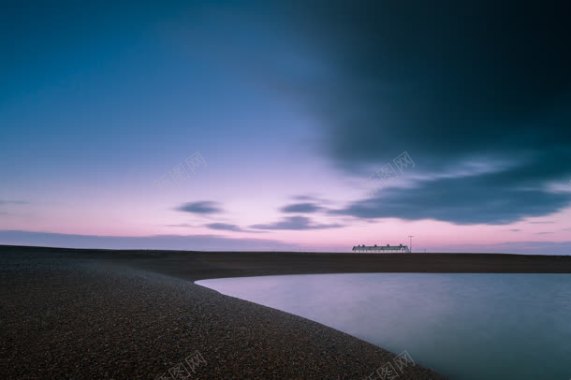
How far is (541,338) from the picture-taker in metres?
15.7

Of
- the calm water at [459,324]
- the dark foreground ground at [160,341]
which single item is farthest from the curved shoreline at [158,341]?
the calm water at [459,324]

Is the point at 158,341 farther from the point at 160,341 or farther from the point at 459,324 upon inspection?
the point at 459,324

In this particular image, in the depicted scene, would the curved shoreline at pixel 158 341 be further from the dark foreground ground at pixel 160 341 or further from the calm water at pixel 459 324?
the calm water at pixel 459 324

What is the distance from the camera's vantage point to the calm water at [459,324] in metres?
11.7

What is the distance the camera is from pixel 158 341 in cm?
841

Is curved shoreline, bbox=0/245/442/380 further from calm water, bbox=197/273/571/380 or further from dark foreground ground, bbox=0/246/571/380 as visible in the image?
calm water, bbox=197/273/571/380

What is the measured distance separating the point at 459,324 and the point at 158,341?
15929 millimetres

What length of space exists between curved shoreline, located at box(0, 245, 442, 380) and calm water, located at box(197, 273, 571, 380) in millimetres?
3358

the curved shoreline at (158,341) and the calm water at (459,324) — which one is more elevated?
the curved shoreline at (158,341)

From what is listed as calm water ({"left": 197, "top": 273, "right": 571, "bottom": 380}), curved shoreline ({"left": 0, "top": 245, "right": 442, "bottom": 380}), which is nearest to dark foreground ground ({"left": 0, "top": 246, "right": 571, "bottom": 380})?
curved shoreline ({"left": 0, "top": 245, "right": 442, "bottom": 380})

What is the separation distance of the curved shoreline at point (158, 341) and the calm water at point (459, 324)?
11.0 feet

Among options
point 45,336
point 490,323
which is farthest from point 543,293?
point 45,336

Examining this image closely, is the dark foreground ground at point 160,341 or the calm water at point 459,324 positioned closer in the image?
the dark foreground ground at point 160,341

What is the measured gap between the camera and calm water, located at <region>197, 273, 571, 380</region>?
461 inches
